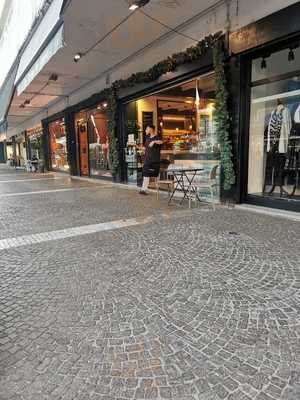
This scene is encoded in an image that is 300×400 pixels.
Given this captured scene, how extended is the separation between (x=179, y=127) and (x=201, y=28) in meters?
7.33

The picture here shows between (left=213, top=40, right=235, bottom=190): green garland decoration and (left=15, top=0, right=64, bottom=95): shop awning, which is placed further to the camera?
(left=213, top=40, right=235, bottom=190): green garland decoration

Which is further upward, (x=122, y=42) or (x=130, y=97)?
(x=122, y=42)

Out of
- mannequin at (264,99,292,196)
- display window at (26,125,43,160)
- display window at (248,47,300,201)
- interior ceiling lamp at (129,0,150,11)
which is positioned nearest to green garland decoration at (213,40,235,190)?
display window at (248,47,300,201)

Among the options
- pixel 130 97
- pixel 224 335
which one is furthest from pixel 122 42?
pixel 224 335

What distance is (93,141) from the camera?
12195mm

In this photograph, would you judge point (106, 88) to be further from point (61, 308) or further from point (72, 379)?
point (72, 379)

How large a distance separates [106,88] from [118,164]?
2644mm

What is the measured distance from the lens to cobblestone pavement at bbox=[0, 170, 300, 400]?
147cm

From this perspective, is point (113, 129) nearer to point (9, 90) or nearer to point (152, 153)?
point (152, 153)

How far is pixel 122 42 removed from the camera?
7.28m

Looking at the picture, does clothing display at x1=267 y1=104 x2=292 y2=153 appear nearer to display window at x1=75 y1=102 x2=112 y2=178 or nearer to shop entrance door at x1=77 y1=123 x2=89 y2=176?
display window at x1=75 y1=102 x2=112 y2=178

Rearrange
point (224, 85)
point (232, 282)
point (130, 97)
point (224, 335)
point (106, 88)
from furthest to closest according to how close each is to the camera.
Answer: point (106, 88) → point (130, 97) → point (224, 85) → point (232, 282) → point (224, 335)

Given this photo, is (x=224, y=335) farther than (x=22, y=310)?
No

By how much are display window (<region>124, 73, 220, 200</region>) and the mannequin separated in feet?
3.44
